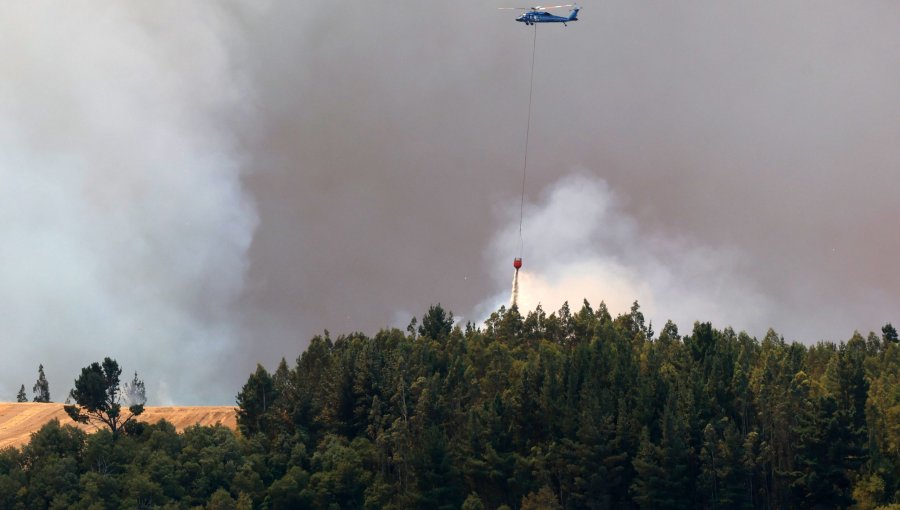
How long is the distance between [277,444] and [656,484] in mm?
53358

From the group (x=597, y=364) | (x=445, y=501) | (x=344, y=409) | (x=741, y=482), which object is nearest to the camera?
(x=741, y=482)

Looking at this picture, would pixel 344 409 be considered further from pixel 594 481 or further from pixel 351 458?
pixel 594 481

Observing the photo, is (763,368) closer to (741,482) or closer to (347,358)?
(741,482)

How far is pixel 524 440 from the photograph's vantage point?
6531 inches

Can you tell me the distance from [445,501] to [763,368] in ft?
146

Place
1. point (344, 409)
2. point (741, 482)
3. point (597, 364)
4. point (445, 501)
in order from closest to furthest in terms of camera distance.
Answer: point (741, 482) < point (445, 501) < point (597, 364) < point (344, 409)

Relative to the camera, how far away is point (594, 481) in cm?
15412

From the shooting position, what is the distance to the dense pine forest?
501ft

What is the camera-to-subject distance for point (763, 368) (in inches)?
6821

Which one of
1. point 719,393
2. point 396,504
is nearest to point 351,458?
point 396,504

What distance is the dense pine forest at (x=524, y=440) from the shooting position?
153m

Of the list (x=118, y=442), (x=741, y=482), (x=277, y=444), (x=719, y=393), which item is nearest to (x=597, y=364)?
(x=719, y=393)

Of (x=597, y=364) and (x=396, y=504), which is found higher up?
(x=597, y=364)

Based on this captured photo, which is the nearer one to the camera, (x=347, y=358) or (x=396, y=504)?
(x=396, y=504)
